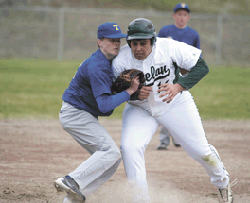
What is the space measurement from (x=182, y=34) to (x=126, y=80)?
3582 millimetres

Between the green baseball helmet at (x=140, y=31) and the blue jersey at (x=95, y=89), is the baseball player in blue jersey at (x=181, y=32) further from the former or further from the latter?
the blue jersey at (x=95, y=89)

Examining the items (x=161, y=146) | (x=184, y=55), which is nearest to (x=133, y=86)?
(x=184, y=55)

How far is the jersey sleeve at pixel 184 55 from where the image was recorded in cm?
362

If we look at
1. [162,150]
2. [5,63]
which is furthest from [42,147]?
[5,63]

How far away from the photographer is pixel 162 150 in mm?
6266

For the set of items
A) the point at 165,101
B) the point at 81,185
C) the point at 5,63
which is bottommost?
the point at 5,63

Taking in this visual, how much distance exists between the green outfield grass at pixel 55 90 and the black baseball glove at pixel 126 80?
566 cm

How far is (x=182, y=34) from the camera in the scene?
21.8 ft

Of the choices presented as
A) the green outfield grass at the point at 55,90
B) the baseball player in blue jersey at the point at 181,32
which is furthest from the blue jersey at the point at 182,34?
the green outfield grass at the point at 55,90

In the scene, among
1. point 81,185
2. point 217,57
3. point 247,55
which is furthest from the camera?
point 247,55

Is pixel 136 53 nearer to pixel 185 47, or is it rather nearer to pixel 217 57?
pixel 185 47

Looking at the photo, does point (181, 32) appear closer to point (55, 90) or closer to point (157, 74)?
point (157, 74)

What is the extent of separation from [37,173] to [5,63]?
41.5 ft

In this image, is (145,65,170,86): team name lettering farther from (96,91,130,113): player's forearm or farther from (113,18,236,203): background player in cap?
(96,91,130,113): player's forearm
